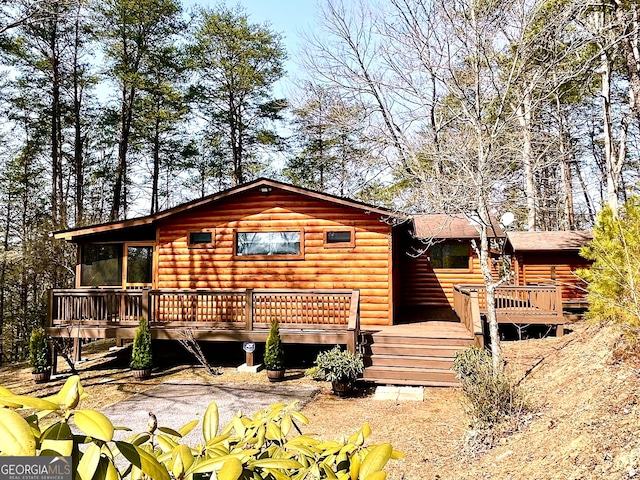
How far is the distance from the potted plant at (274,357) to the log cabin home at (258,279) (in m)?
0.44

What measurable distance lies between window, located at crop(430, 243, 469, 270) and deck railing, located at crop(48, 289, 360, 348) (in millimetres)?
7273

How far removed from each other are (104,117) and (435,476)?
74.9 ft

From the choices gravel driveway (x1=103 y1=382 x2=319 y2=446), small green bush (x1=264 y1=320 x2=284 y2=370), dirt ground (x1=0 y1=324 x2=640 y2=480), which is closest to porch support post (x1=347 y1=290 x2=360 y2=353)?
dirt ground (x1=0 y1=324 x2=640 y2=480)

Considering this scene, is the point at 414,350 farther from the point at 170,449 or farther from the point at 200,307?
the point at 170,449

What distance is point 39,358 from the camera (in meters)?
9.71

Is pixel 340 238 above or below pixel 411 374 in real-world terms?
above

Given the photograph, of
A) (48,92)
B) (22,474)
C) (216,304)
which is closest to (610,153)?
(216,304)

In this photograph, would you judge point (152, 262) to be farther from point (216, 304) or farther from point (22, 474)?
point (22, 474)

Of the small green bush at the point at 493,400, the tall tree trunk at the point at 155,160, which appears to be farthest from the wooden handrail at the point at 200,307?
the tall tree trunk at the point at 155,160

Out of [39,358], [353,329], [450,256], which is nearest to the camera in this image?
[353,329]

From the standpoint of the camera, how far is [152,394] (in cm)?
856

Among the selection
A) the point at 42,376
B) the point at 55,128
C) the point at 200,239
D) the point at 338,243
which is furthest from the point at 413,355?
the point at 55,128

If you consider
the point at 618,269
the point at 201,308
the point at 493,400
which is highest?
the point at 618,269

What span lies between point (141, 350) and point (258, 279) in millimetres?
3312
